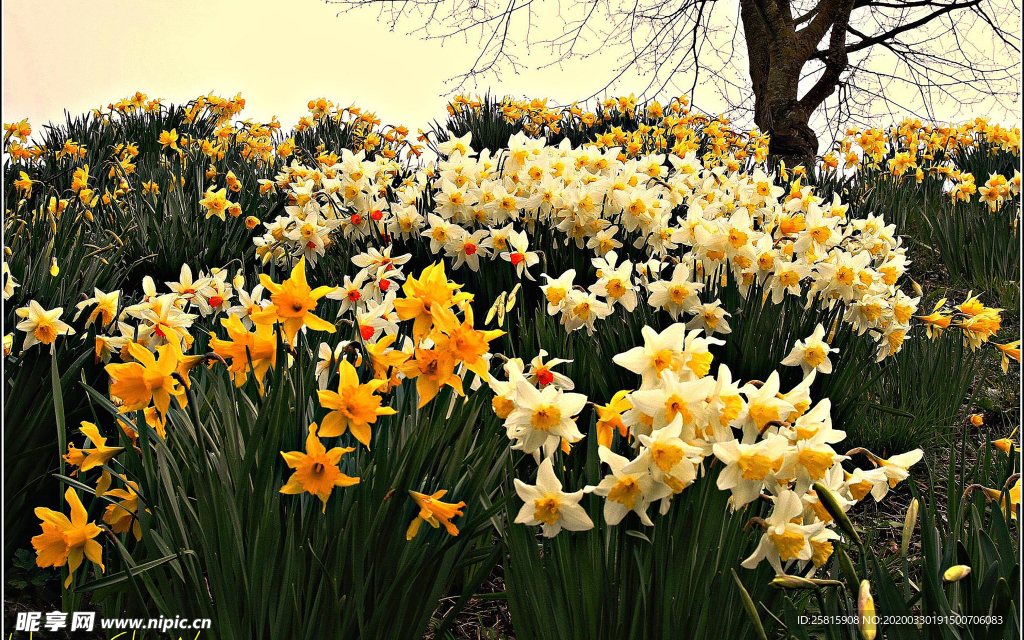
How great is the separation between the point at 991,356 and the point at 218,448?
3.69 metres

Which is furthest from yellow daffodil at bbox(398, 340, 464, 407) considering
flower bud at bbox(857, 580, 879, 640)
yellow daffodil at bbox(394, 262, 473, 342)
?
flower bud at bbox(857, 580, 879, 640)

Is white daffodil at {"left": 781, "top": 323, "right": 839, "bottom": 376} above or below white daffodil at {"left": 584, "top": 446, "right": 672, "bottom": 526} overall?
above

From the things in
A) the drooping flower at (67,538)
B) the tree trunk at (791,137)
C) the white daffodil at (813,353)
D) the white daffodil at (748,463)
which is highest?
the tree trunk at (791,137)

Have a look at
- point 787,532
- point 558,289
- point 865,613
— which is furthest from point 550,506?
point 558,289

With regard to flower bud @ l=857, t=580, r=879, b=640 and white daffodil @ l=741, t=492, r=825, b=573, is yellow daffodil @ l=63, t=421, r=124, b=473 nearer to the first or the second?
white daffodil @ l=741, t=492, r=825, b=573

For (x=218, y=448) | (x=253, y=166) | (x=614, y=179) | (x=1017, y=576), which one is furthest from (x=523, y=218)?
(x=253, y=166)

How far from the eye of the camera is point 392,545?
134 cm

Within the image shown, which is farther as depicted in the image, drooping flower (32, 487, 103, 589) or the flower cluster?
drooping flower (32, 487, 103, 589)

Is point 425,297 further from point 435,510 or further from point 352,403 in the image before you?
point 435,510

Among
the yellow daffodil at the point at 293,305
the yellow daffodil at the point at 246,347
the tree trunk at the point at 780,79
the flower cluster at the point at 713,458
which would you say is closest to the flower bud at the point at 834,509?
the flower cluster at the point at 713,458

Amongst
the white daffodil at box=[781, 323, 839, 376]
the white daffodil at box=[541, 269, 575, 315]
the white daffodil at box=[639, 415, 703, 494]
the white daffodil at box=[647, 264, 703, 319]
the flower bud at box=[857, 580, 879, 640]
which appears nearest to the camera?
the flower bud at box=[857, 580, 879, 640]

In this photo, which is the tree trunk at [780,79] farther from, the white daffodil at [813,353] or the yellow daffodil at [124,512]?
the yellow daffodil at [124,512]

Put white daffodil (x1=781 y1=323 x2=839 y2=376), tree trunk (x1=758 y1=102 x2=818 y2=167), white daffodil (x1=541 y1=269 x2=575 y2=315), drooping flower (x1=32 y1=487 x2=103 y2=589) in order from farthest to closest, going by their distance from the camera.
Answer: tree trunk (x1=758 y1=102 x2=818 y2=167)
white daffodil (x1=541 y1=269 x2=575 y2=315)
white daffodil (x1=781 y1=323 x2=839 y2=376)
drooping flower (x1=32 y1=487 x2=103 y2=589)

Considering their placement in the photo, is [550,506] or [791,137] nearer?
[550,506]
